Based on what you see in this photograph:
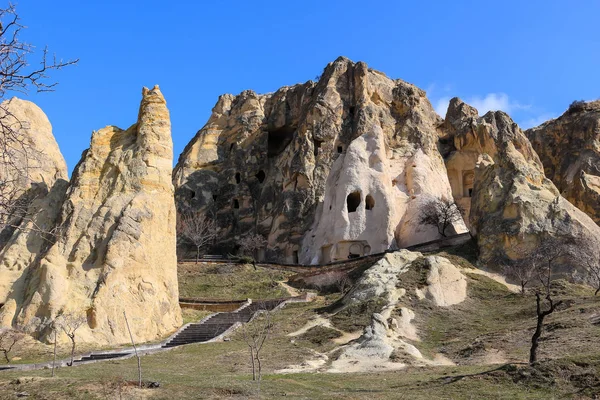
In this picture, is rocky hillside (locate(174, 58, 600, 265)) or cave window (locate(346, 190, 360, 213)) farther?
cave window (locate(346, 190, 360, 213))

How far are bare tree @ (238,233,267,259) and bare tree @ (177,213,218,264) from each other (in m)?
2.93

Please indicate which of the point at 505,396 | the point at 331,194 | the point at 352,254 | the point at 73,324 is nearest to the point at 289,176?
the point at 331,194

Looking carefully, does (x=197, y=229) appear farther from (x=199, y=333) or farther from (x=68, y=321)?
(x=68, y=321)

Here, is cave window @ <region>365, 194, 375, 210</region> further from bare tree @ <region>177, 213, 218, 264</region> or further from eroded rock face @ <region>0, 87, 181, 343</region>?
eroded rock face @ <region>0, 87, 181, 343</region>

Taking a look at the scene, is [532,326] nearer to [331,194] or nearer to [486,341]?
[486,341]

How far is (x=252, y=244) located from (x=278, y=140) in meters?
17.2

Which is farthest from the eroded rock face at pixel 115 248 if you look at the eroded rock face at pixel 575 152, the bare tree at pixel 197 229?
the eroded rock face at pixel 575 152

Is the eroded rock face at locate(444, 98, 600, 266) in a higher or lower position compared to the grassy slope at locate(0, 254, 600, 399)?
higher

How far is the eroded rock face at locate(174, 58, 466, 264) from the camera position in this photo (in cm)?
5003

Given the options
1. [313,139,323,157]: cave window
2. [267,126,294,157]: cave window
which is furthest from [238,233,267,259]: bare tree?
[267,126,294,157]: cave window

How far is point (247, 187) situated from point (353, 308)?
35594mm

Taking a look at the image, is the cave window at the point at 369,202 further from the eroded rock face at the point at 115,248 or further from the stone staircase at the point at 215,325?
the eroded rock face at the point at 115,248

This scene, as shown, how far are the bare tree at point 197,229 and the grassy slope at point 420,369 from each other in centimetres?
2185

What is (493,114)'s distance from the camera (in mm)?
63312
